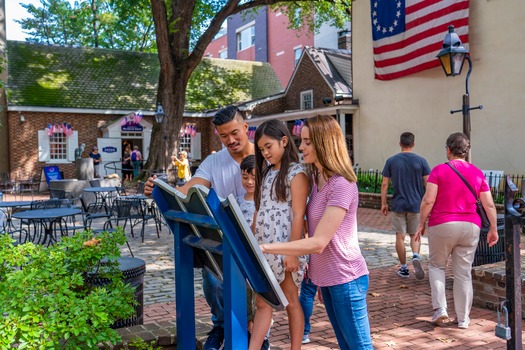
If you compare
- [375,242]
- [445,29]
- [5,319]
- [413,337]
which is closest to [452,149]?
[413,337]

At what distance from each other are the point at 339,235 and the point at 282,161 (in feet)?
1.93

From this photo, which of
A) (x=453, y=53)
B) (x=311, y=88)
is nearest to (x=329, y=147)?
Result: (x=453, y=53)

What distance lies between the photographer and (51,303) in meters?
2.74

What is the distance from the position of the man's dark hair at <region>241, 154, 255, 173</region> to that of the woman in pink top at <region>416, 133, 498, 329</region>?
218cm

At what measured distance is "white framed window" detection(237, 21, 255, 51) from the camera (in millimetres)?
39438

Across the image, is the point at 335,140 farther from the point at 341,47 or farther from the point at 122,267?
the point at 341,47

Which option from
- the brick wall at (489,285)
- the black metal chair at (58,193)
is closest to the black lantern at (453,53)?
the brick wall at (489,285)

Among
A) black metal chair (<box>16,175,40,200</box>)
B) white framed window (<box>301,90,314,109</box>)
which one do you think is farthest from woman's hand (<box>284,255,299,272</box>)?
white framed window (<box>301,90,314,109</box>)

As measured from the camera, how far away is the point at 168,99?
2088 centimetres

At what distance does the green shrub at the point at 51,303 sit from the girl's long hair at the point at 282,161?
1.06 m

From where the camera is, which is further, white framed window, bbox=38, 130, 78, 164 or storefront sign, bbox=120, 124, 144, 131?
storefront sign, bbox=120, 124, 144, 131

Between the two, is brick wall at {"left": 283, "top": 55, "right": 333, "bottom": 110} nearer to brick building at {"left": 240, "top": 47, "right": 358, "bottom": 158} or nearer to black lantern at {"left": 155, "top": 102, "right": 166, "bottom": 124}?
brick building at {"left": 240, "top": 47, "right": 358, "bottom": 158}

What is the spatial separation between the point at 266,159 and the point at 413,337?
2512 mm

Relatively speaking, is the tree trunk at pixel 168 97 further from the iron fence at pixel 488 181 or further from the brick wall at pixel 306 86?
the iron fence at pixel 488 181
